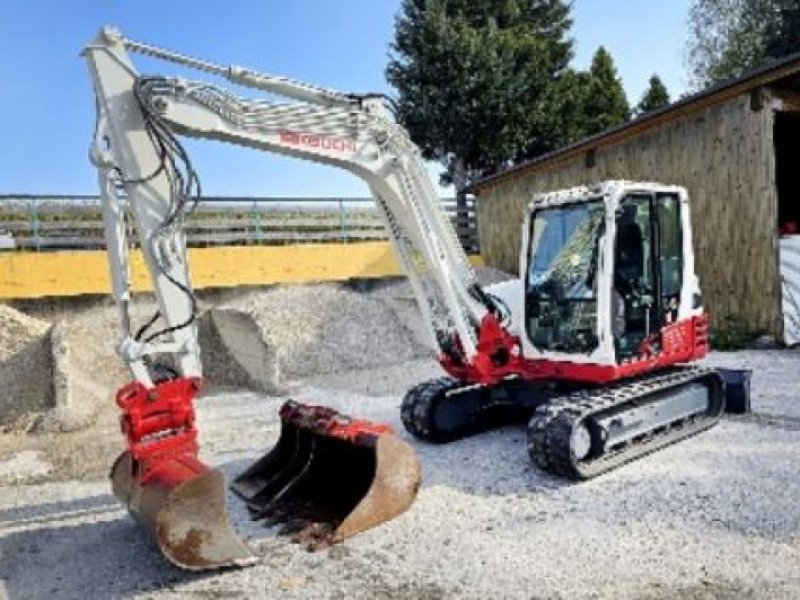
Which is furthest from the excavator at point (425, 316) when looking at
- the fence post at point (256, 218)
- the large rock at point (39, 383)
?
the fence post at point (256, 218)

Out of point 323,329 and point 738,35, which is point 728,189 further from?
point 738,35

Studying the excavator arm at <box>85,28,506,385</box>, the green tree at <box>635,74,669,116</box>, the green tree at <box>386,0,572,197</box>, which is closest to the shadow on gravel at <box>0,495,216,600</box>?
the excavator arm at <box>85,28,506,385</box>

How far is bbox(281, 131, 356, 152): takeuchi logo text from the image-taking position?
5.84m

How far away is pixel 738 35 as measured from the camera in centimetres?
3378

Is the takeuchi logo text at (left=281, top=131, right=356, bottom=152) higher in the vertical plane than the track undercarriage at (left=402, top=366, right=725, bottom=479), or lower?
higher

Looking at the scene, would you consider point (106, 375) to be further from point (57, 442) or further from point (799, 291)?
point (799, 291)

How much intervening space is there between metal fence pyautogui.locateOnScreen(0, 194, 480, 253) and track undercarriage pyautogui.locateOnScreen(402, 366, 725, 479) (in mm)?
5214

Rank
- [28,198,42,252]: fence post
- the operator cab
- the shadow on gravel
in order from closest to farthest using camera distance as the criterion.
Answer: the shadow on gravel, the operator cab, [28,198,42,252]: fence post

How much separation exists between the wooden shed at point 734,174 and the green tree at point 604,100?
49.4ft

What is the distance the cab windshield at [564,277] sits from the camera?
22.0ft

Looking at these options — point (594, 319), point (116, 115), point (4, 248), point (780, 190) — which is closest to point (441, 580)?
point (594, 319)

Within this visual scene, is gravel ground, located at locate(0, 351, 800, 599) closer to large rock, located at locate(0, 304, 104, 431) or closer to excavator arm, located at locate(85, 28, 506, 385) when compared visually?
excavator arm, located at locate(85, 28, 506, 385)

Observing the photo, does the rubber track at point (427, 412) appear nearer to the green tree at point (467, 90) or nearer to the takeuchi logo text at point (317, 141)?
the takeuchi logo text at point (317, 141)

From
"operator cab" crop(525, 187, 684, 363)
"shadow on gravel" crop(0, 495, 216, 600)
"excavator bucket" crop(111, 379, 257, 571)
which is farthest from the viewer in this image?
"operator cab" crop(525, 187, 684, 363)
